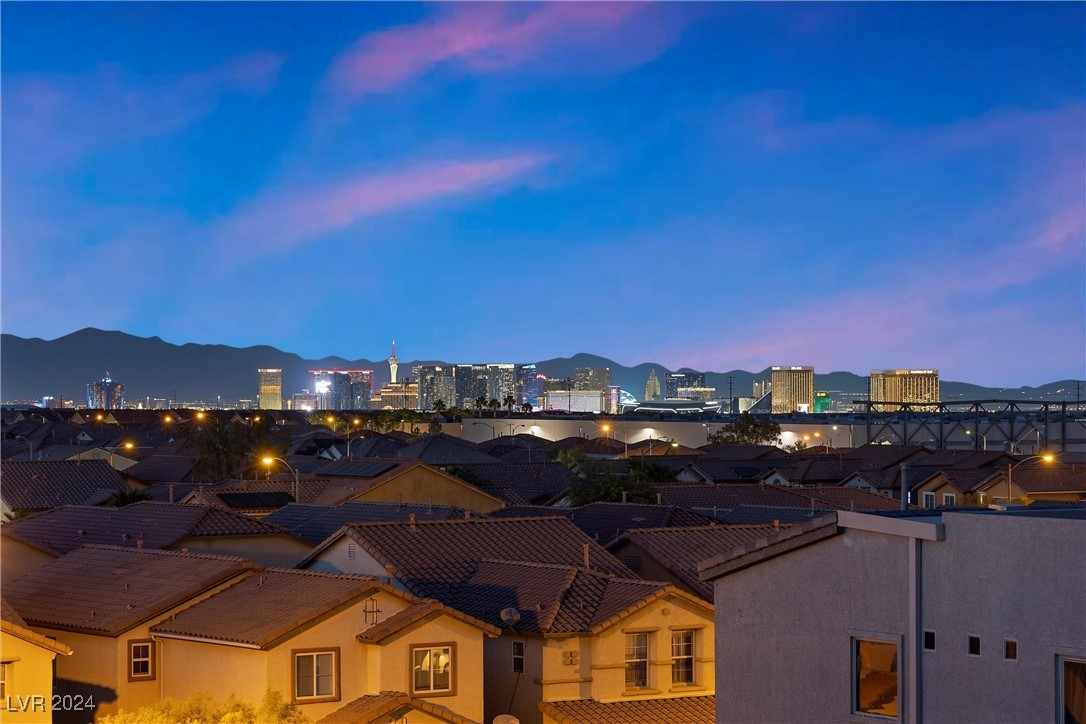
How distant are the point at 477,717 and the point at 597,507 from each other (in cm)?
1912

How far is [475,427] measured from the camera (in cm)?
16600

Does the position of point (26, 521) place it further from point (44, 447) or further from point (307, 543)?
point (44, 447)

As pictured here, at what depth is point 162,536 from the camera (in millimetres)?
31922

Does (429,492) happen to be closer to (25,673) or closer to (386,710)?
(25,673)

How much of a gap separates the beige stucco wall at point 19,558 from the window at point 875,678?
20.4 metres

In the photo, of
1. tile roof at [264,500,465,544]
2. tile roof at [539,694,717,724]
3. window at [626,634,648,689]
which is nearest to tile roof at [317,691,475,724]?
tile roof at [539,694,717,724]

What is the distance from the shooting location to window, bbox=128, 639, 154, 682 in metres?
23.6

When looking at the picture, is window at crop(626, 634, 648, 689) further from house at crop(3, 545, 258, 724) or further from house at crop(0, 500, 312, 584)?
house at crop(0, 500, 312, 584)

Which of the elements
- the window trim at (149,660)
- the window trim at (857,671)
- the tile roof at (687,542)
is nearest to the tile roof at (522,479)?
the tile roof at (687,542)

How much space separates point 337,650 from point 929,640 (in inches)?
413

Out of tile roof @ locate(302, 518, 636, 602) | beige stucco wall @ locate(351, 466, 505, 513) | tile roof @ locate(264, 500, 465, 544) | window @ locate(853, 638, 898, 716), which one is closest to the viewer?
window @ locate(853, 638, 898, 716)

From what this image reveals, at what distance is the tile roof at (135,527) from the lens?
105 ft

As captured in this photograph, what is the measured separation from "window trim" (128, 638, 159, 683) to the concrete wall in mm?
11383

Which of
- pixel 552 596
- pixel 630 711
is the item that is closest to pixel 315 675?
pixel 552 596
